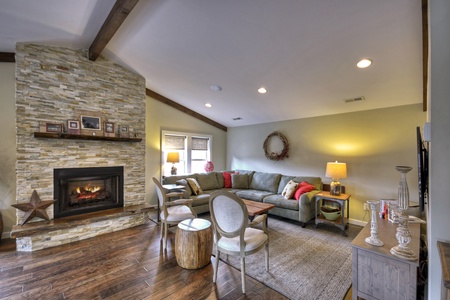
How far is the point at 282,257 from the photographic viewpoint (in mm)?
2756

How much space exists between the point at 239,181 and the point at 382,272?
3.88 m

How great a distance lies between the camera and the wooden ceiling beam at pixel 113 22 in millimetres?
2227

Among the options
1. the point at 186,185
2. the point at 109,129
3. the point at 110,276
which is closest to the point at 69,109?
the point at 109,129

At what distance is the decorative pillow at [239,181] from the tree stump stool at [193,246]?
2.98 metres

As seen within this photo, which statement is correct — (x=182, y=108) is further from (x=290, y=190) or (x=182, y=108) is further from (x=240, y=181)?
(x=290, y=190)

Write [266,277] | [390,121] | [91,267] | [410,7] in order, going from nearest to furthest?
[410,7]
[266,277]
[91,267]
[390,121]

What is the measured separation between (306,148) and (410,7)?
10.6ft

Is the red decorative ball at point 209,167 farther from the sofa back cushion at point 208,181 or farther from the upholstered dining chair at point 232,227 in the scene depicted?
the upholstered dining chair at point 232,227

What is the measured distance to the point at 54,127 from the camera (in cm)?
328

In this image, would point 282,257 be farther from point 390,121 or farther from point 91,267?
point 390,121

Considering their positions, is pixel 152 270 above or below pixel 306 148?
below

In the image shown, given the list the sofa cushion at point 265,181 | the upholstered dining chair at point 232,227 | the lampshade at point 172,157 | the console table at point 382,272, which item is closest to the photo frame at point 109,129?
the lampshade at point 172,157

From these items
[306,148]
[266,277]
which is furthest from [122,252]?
[306,148]

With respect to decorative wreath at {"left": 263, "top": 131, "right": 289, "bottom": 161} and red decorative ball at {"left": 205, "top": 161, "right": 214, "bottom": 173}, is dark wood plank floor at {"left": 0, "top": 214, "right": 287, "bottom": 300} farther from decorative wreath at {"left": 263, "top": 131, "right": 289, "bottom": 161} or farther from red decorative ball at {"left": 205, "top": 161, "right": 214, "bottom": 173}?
decorative wreath at {"left": 263, "top": 131, "right": 289, "bottom": 161}
